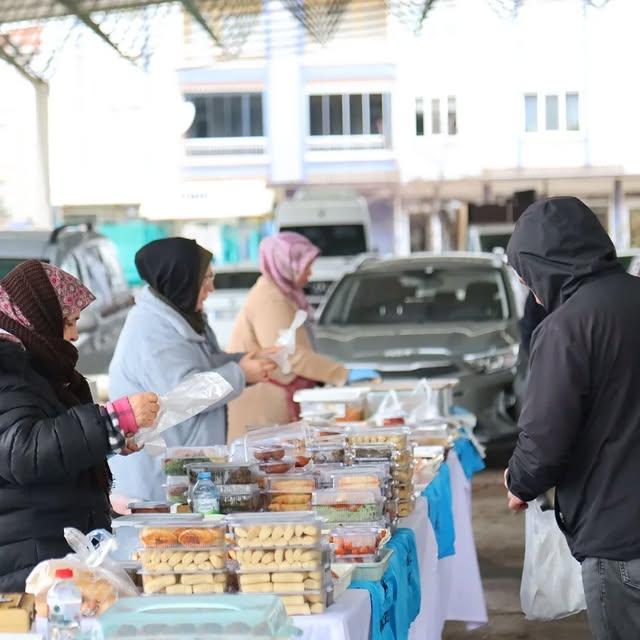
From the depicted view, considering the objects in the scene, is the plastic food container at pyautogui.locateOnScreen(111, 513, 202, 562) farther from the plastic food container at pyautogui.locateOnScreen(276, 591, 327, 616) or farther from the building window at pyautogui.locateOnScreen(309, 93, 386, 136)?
the building window at pyautogui.locateOnScreen(309, 93, 386, 136)

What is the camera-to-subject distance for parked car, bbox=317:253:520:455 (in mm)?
10477

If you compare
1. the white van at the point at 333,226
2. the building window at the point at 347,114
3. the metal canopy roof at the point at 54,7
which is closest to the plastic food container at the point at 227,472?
the metal canopy roof at the point at 54,7

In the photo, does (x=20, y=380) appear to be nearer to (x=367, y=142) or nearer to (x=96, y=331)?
(x=96, y=331)

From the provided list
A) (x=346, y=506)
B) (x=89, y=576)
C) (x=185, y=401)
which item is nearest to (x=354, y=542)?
(x=346, y=506)

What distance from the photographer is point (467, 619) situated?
20.2 feet

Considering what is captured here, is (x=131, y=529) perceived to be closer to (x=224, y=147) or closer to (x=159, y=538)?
(x=159, y=538)

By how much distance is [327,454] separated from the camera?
444 centimetres

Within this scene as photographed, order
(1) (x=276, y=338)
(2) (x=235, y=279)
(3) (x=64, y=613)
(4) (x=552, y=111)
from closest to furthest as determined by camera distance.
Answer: (3) (x=64, y=613) < (1) (x=276, y=338) < (2) (x=235, y=279) < (4) (x=552, y=111)

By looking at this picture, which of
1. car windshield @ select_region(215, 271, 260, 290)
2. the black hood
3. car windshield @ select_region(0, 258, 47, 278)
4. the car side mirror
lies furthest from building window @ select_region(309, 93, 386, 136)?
the black hood

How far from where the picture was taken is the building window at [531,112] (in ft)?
123

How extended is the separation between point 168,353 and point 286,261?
2096 millimetres

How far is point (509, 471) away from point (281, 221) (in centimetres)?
2004

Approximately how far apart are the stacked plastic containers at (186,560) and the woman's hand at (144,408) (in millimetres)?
383

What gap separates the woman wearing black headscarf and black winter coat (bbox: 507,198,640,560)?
5.38 ft
